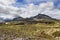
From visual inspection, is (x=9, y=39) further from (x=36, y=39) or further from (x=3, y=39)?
(x=36, y=39)

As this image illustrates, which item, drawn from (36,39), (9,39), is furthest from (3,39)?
(36,39)

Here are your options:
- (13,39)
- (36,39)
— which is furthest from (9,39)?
(36,39)

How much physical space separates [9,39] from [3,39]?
1.71 meters

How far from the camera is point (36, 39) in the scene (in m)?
53.6

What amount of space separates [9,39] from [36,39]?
8381 millimetres

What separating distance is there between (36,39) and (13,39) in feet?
23.8

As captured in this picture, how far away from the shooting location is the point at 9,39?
5075cm

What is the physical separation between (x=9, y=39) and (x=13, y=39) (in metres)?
1.15

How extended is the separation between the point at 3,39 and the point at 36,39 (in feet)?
33.0

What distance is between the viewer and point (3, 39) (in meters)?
50.5

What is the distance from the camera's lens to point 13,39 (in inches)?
2004

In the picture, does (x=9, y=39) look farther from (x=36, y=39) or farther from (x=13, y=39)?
(x=36, y=39)
